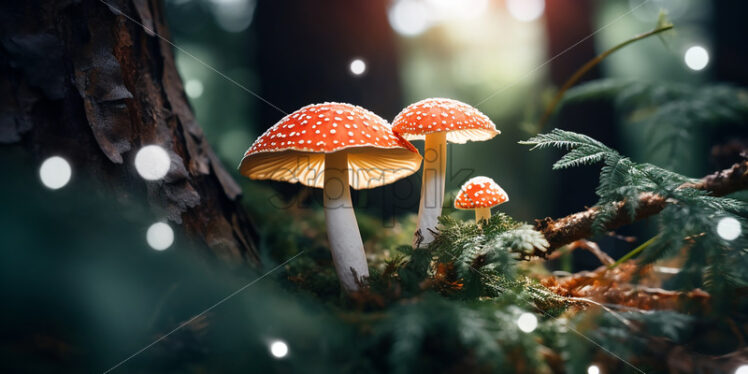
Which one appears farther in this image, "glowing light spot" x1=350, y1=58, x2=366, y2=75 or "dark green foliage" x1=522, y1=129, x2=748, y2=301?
"glowing light spot" x1=350, y1=58, x2=366, y2=75

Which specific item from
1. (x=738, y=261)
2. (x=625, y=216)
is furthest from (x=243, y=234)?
(x=738, y=261)

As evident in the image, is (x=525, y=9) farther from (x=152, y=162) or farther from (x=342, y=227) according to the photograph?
(x=152, y=162)

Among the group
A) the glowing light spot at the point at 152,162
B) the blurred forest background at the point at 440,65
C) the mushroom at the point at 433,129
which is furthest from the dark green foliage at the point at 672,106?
the glowing light spot at the point at 152,162

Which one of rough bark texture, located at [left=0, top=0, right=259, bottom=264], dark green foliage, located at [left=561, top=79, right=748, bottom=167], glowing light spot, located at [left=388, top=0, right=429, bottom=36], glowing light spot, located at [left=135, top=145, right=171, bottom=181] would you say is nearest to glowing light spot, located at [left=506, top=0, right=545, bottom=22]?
glowing light spot, located at [left=388, top=0, right=429, bottom=36]

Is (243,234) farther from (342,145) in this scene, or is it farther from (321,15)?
(321,15)

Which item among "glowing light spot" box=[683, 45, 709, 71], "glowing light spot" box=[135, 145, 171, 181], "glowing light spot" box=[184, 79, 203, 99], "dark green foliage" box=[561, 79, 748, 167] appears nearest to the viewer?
"glowing light spot" box=[135, 145, 171, 181]

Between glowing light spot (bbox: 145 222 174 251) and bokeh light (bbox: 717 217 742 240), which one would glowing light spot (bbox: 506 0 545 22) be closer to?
bokeh light (bbox: 717 217 742 240)
